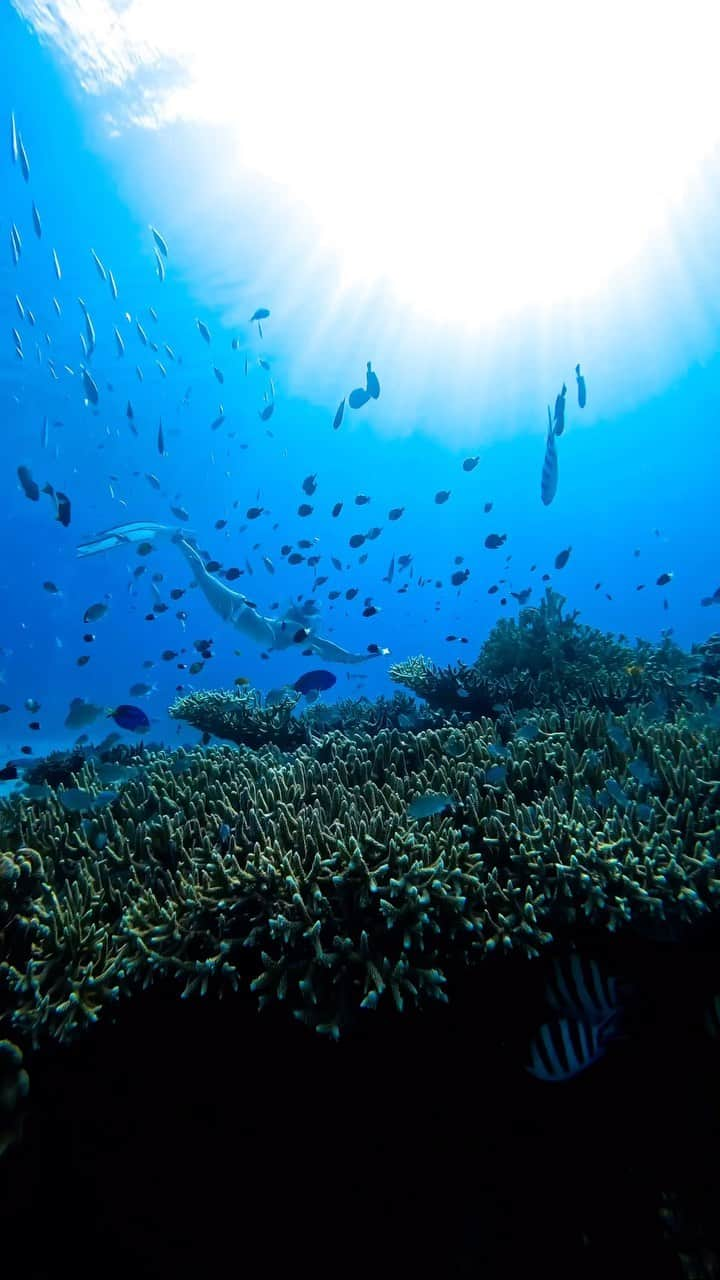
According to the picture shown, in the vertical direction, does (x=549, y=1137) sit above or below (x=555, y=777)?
below

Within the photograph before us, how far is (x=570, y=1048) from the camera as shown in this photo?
2.06m

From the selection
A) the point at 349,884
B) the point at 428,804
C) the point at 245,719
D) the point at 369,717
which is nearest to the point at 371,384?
the point at 369,717

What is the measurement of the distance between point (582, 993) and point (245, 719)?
21.9 ft

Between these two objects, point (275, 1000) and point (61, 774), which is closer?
point (275, 1000)

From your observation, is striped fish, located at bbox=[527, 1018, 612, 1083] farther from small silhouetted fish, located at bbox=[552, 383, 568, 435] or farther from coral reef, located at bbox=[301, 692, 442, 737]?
small silhouetted fish, located at bbox=[552, 383, 568, 435]

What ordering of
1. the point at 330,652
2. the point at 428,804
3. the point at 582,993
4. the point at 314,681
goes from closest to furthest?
the point at 582,993 < the point at 428,804 < the point at 314,681 < the point at 330,652

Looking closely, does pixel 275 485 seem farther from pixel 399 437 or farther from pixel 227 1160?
pixel 227 1160

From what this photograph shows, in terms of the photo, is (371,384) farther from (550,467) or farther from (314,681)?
(314,681)

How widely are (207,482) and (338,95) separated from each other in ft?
131

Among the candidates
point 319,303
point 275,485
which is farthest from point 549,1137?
point 275,485

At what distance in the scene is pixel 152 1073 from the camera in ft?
8.90

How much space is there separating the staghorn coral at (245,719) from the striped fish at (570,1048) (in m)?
5.91

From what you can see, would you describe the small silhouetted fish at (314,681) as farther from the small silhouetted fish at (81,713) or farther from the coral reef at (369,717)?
the small silhouetted fish at (81,713)

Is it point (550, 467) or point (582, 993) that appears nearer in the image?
point (582, 993)
